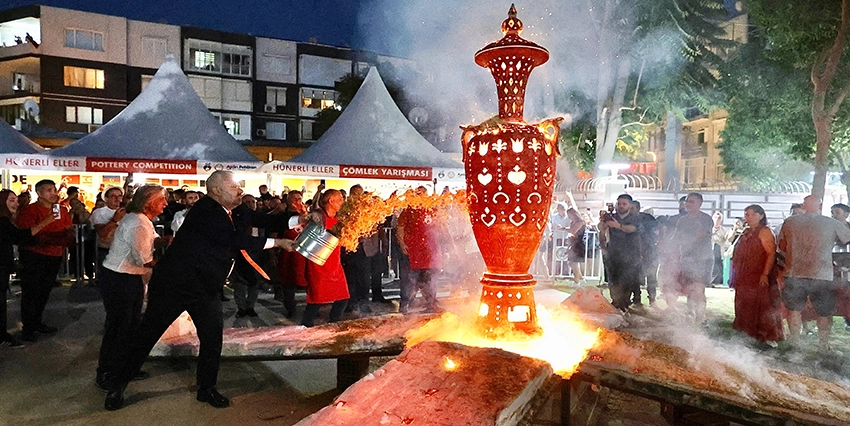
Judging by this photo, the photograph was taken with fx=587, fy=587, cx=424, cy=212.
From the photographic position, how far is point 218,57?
112 ft

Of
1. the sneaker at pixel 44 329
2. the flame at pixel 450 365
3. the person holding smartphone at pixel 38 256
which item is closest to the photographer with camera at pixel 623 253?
the flame at pixel 450 365

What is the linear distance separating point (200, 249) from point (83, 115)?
101 ft

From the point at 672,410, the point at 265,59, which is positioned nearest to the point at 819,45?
the point at 672,410

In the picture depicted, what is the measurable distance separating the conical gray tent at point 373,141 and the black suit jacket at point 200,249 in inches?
327

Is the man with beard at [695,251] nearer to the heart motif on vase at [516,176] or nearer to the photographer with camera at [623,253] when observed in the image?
the photographer with camera at [623,253]

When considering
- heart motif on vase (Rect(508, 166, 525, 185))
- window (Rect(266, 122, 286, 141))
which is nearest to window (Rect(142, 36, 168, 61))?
window (Rect(266, 122, 286, 141))

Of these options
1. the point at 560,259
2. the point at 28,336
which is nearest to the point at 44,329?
the point at 28,336

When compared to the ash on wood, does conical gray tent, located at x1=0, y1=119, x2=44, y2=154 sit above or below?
above

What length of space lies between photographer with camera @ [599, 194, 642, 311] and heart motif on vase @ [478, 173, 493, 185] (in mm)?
4495

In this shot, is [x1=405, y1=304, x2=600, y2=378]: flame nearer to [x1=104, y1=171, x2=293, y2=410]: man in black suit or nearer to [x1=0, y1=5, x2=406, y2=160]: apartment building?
[x1=104, y1=171, x2=293, y2=410]: man in black suit

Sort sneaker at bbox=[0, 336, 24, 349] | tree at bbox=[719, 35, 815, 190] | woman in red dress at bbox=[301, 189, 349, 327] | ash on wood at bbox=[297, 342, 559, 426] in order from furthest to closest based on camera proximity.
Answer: tree at bbox=[719, 35, 815, 190], sneaker at bbox=[0, 336, 24, 349], woman in red dress at bbox=[301, 189, 349, 327], ash on wood at bbox=[297, 342, 559, 426]

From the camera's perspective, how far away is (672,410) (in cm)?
431

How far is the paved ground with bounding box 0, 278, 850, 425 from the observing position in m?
4.36

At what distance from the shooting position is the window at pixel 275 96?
3600cm
